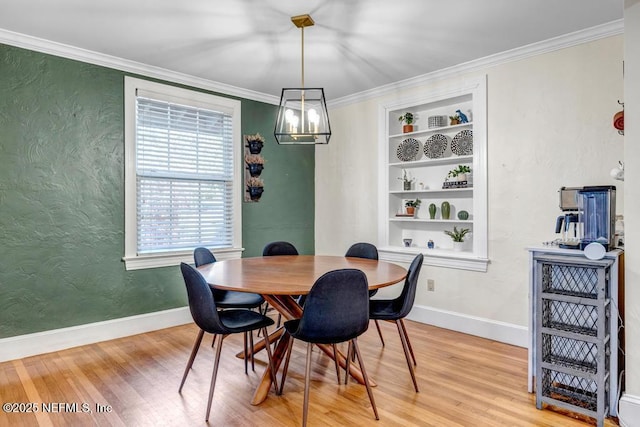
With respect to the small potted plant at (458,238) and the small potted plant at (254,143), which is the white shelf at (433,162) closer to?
the small potted plant at (458,238)

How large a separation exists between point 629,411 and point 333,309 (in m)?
1.70

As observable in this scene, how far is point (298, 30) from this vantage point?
302 centimetres

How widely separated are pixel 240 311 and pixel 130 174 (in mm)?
1908

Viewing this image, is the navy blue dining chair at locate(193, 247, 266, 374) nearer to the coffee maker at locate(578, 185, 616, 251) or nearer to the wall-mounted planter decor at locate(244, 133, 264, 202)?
the wall-mounted planter decor at locate(244, 133, 264, 202)

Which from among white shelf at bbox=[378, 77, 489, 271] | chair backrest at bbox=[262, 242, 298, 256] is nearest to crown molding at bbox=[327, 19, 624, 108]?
white shelf at bbox=[378, 77, 489, 271]

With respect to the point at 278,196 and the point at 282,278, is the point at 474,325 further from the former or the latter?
the point at 278,196

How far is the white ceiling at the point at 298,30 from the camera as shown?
2.67 metres

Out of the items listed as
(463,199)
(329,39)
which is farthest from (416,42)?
(463,199)

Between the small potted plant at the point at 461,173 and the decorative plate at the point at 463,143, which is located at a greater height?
the decorative plate at the point at 463,143

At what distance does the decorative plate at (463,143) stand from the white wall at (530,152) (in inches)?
9.4

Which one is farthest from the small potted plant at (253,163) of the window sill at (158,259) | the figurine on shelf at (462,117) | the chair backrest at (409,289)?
the chair backrest at (409,289)

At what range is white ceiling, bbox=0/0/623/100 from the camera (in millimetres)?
2668

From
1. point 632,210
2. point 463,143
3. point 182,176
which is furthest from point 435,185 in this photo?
point 182,176

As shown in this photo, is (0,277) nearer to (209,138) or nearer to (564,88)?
(209,138)
